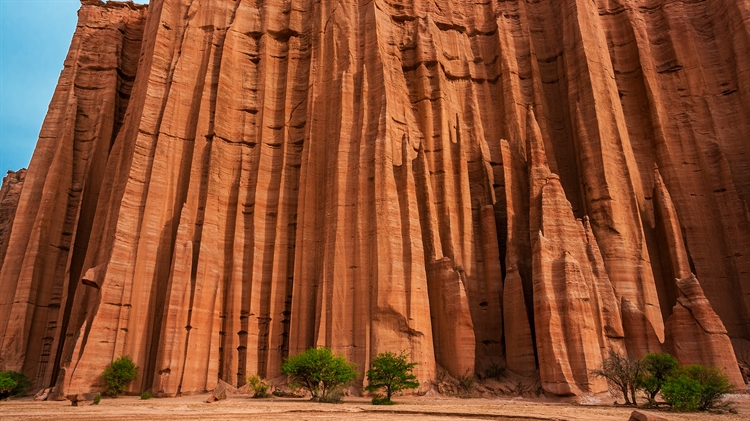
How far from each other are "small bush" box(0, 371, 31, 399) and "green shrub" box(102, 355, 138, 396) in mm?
4790

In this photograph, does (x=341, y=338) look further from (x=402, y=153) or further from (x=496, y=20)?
(x=496, y=20)

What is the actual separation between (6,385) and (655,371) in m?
27.8

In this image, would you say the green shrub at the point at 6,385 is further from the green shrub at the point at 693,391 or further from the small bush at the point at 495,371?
the green shrub at the point at 693,391

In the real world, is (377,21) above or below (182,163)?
above

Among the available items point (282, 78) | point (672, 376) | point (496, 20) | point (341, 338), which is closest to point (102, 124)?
point (282, 78)

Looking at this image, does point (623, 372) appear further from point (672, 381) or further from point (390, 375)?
point (390, 375)

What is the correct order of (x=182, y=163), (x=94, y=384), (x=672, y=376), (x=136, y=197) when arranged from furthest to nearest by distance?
(x=182, y=163) < (x=136, y=197) < (x=94, y=384) < (x=672, y=376)

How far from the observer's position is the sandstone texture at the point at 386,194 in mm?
24922

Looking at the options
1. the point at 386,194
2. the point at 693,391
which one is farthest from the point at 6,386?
the point at 693,391

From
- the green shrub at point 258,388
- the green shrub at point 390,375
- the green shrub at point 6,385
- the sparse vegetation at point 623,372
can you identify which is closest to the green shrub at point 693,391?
the sparse vegetation at point 623,372

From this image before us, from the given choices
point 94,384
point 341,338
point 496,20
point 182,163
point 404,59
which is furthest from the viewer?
point 496,20

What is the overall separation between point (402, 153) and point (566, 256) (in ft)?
33.0

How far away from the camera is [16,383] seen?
2434 cm

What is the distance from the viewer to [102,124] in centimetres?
3478
